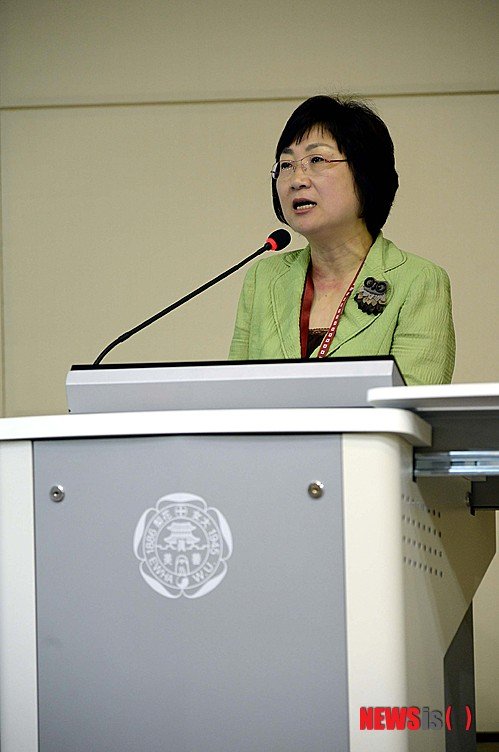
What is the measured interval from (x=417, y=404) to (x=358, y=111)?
3.31 ft

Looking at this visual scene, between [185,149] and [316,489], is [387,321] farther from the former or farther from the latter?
[185,149]

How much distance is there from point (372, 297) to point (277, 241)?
8.8 inches

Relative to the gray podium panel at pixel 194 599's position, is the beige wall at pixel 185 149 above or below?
above

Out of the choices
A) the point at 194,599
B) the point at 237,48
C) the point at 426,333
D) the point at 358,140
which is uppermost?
the point at 237,48

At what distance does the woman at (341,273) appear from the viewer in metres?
1.99

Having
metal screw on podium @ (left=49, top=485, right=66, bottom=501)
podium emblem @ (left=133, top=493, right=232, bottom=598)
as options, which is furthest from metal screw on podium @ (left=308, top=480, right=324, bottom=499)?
metal screw on podium @ (left=49, top=485, right=66, bottom=501)

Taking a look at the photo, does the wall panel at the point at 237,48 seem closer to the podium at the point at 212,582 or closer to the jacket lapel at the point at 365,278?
the jacket lapel at the point at 365,278

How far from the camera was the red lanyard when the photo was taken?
201 centimetres

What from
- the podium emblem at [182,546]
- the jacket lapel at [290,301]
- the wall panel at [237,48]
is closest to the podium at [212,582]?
the podium emblem at [182,546]

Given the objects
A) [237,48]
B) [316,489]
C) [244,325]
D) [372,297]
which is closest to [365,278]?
[372,297]

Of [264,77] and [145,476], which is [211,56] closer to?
[264,77]

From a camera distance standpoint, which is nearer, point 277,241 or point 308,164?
point 277,241

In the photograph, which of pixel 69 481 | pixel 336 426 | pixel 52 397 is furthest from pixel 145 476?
pixel 52 397

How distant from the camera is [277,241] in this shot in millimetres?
1901
